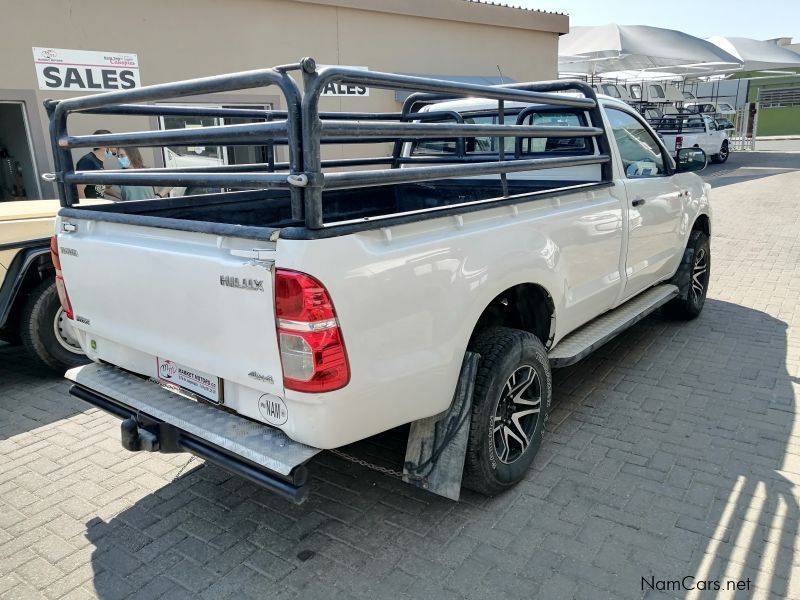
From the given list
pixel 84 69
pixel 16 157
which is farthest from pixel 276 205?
pixel 16 157

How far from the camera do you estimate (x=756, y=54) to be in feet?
82.9

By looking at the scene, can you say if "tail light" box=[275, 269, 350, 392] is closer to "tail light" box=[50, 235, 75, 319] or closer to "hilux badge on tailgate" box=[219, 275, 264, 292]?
"hilux badge on tailgate" box=[219, 275, 264, 292]

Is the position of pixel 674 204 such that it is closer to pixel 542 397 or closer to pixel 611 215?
pixel 611 215

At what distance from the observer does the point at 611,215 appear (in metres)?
4.11

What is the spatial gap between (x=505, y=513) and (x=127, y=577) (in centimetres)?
175

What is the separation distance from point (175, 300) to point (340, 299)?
0.80 meters

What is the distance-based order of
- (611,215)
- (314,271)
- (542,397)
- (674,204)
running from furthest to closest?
(674,204) → (611,215) → (542,397) → (314,271)

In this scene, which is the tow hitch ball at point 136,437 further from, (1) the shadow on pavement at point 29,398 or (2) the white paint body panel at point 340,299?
(1) the shadow on pavement at point 29,398

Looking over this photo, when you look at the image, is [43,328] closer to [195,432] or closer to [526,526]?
[195,432]

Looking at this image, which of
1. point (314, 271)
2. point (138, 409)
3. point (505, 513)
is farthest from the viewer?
point (505, 513)

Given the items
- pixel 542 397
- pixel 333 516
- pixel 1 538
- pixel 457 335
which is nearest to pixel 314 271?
pixel 457 335

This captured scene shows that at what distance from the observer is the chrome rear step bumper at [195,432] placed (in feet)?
7.88

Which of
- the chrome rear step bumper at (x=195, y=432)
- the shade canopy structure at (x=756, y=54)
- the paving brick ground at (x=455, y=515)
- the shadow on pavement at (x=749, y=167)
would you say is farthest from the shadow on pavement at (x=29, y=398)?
the shade canopy structure at (x=756, y=54)

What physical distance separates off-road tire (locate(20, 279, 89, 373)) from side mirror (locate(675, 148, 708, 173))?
5.07 m
